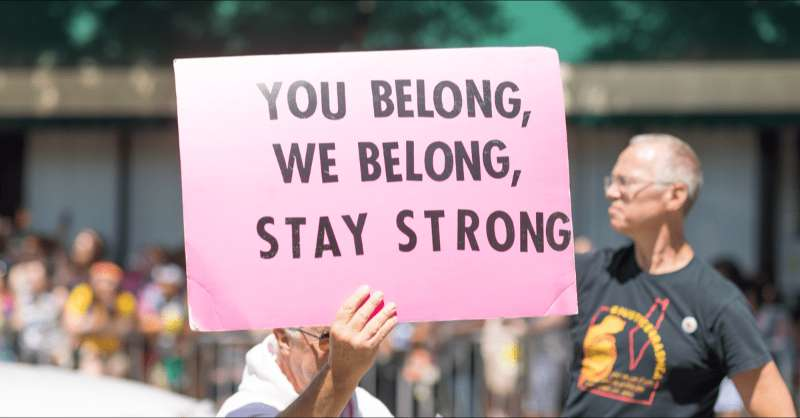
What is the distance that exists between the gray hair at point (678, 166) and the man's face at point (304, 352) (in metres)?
1.50

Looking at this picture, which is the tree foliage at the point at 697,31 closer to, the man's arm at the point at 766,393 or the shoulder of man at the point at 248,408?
the man's arm at the point at 766,393

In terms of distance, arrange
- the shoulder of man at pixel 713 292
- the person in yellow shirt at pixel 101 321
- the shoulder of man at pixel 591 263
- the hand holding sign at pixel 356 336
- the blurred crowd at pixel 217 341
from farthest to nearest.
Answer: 1. the person in yellow shirt at pixel 101 321
2. the blurred crowd at pixel 217 341
3. the shoulder of man at pixel 591 263
4. the shoulder of man at pixel 713 292
5. the hand holding sign at pixel 356 336

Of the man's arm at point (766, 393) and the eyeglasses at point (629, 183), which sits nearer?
the man's arm at point (766, 393)

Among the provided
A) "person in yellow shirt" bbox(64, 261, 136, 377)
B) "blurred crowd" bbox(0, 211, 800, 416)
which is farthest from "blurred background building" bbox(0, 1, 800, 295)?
"person in yellow shirt" bbox(64, 261, 136, 377)

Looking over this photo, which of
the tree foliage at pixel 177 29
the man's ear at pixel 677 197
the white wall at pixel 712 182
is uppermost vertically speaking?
the tree foliage at pixel 177 29

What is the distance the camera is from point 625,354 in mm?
3752

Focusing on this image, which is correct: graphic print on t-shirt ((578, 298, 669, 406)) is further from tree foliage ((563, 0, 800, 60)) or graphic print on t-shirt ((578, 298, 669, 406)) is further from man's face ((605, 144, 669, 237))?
tree foliage ((563, 0, 800, 60))

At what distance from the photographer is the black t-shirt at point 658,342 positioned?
142 inches

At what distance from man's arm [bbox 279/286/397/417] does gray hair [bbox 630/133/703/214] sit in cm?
159

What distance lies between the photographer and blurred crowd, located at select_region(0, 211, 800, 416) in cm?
760

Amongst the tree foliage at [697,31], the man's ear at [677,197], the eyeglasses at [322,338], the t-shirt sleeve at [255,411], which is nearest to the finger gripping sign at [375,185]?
the eyeglasses at [322,338]

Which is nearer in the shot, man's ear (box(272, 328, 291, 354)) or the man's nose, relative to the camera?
man's ear (box(272, 328, 291, 354))

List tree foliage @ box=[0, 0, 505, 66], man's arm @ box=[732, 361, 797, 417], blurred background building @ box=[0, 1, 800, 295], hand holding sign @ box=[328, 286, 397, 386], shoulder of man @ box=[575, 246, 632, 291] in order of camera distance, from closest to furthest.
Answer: hand holding sign @ box=[328, 286, 397, 386] → man's arm @ box=[732, 361, 797, 417] → shoulder of man @ box=[575, 246, 632, 291] → blurred background building @ box=[0, 1, 800, 295] → tree foliage @ box=[0, 0, 505, 66]

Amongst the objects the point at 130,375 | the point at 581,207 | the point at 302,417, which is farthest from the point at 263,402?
the point at 581,207
